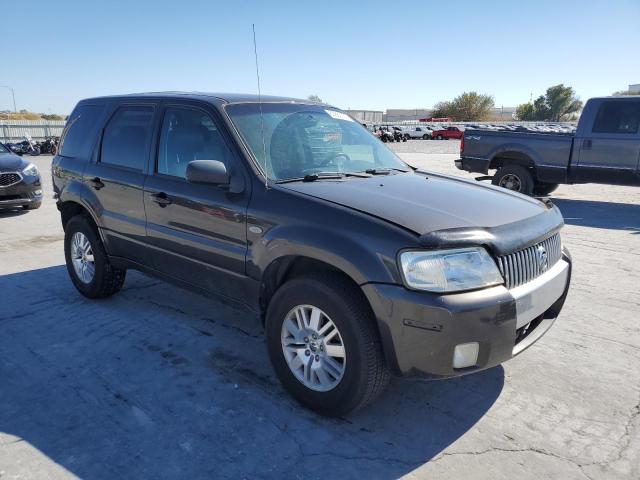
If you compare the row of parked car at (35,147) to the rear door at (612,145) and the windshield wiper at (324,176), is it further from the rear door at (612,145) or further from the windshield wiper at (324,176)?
the windshield wiper at (324,176)

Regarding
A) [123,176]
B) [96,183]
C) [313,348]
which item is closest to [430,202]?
[313,348]

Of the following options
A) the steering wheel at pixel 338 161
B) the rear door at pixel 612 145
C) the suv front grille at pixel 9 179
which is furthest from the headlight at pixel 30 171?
the rear door at pixel 612 145

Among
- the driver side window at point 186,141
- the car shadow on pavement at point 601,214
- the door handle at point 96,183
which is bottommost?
the car shadow on pavement at point 601,214

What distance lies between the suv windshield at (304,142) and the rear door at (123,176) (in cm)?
104

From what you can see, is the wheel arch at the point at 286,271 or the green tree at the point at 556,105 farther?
the green tree at the point at 556,105

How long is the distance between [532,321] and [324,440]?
146 centimetres

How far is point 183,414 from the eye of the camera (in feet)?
9.96

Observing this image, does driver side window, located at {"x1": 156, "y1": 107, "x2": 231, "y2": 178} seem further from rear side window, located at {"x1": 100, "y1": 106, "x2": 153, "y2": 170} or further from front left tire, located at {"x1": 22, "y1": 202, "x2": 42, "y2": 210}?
front left tire, located at {"x1": 22, "y1": 202, "x2": 42, "y2": 210}

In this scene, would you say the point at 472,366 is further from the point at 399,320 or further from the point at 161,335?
the point at 161,335

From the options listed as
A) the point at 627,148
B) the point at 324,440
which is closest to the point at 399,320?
the point at 324,440

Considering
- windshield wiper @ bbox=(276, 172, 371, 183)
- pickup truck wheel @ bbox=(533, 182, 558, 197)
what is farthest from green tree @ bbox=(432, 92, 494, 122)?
windshield wiper @ bbox=(276, 172, 371, 183)

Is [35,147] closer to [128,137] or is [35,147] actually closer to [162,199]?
[128,137]

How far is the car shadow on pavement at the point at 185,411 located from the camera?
2.62m

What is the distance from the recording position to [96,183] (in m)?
4.62
